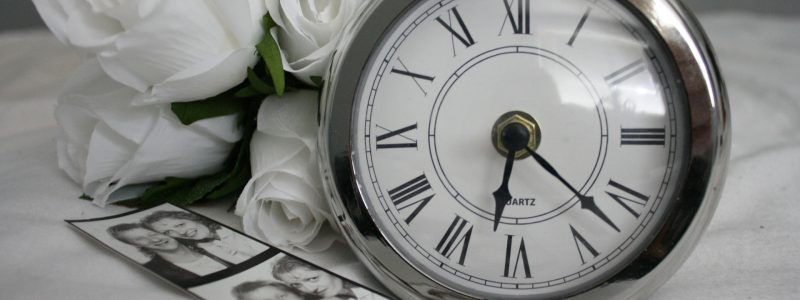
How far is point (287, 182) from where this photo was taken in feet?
2.79

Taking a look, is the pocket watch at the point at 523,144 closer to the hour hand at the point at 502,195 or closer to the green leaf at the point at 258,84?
the hour hand at the point at 502,195

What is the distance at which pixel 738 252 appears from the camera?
Result: 87 centimetres

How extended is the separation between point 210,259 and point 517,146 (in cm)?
35

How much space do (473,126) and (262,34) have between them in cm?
27

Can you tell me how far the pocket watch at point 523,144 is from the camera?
2.35ft

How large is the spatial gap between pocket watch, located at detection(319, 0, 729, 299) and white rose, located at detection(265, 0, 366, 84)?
6 cm

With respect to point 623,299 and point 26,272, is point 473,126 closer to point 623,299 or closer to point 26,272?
point 623,299

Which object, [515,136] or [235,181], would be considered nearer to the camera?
[515,136]

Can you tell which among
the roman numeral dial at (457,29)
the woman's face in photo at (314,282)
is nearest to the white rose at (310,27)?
the roman numeral dial at (457,29)

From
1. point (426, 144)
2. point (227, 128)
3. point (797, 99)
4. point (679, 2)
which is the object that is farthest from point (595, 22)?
point (797, 99)

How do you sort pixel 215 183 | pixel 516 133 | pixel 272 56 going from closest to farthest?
pixel 516 133 → pixel 272 56 → pixel 215 183

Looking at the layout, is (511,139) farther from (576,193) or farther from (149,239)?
(149,239)

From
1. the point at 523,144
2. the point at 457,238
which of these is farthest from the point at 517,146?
→ the point at 457,238

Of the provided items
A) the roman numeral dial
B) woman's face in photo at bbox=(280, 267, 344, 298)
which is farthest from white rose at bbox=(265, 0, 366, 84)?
woman's face in photo at bbox=(280, 267, 344, 298)
